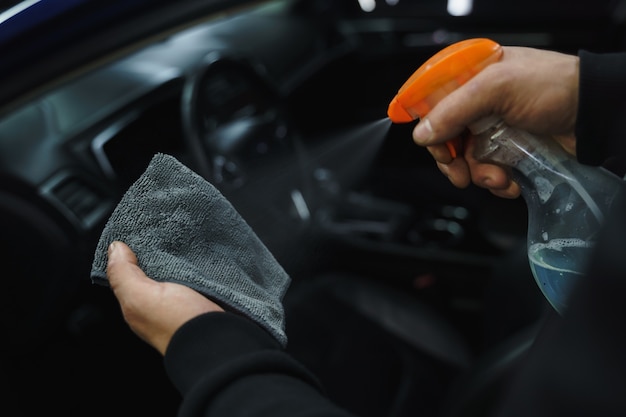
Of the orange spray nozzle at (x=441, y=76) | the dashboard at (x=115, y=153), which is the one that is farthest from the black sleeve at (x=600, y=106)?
the dashboard at (x=115, y=153)

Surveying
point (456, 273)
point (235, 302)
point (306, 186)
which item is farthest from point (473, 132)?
point (456, 273)

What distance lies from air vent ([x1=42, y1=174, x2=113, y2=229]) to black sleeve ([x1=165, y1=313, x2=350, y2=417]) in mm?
332

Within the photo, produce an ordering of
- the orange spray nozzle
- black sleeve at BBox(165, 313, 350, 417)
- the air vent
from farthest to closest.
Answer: the air vent → the orange spray nozzle → black sleeve at BBox(165, 313, 350, 417)

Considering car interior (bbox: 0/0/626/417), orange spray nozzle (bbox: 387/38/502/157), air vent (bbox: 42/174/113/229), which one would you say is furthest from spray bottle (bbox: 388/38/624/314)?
air vent (bbox: 42/174/113/229)

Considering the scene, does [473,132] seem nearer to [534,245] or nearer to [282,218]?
[534,245]

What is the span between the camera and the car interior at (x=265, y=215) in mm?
886

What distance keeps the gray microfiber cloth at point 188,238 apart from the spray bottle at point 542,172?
0.20 m

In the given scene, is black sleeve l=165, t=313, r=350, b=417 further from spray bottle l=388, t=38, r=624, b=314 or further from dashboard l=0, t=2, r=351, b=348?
spray bottle l=388, t=38, r=624, b=314

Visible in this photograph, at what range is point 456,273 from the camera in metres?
1.69

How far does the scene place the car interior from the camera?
0.89 meters

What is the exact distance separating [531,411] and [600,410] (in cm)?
4

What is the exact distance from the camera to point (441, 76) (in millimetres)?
630

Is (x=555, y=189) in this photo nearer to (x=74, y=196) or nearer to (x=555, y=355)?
(x=555, y=355)

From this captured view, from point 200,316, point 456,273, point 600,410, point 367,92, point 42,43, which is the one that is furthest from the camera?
point 367,92
